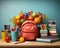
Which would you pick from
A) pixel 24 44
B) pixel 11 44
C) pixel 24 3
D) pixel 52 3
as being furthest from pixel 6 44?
pixel 52 3

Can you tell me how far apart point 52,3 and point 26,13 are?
0.38 meters

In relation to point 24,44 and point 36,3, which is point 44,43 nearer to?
point 24,44

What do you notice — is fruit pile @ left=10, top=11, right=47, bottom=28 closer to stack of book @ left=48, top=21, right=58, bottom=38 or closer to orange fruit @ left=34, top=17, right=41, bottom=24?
orange fruit @ left=34, top=17, right=41, bottom=24

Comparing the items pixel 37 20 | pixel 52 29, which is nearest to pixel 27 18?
pixel 37 20

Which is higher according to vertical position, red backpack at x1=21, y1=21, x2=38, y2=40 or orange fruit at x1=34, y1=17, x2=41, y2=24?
orange fruit at x1=34, y1=17, x2=41, y2=24

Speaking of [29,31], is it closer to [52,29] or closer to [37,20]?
[37,20]

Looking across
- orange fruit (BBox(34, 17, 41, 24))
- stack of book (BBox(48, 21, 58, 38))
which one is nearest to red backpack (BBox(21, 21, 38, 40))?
orange fruit (BBox(34, 17, 41, 24))

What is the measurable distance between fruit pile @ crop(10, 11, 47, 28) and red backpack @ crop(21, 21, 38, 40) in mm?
85

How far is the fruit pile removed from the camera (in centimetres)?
185

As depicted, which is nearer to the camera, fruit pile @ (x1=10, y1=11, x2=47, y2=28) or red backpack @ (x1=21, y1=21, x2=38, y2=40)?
red backpack @ (x1=21, y1=21, x2=38, y2=40)

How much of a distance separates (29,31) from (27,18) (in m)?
0.21

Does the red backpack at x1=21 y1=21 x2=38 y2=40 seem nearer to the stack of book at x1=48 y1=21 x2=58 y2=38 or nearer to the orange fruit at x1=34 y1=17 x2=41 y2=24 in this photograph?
the orange fruit at x1=34 y1=17 x2=41 y2=24

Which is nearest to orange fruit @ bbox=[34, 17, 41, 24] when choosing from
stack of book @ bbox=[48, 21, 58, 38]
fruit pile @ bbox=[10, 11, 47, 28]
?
fruit pile @ bbox=[10, 11, 47, 28]

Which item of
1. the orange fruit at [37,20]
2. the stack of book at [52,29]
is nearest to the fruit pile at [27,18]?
the orange fruit at [37,20]
